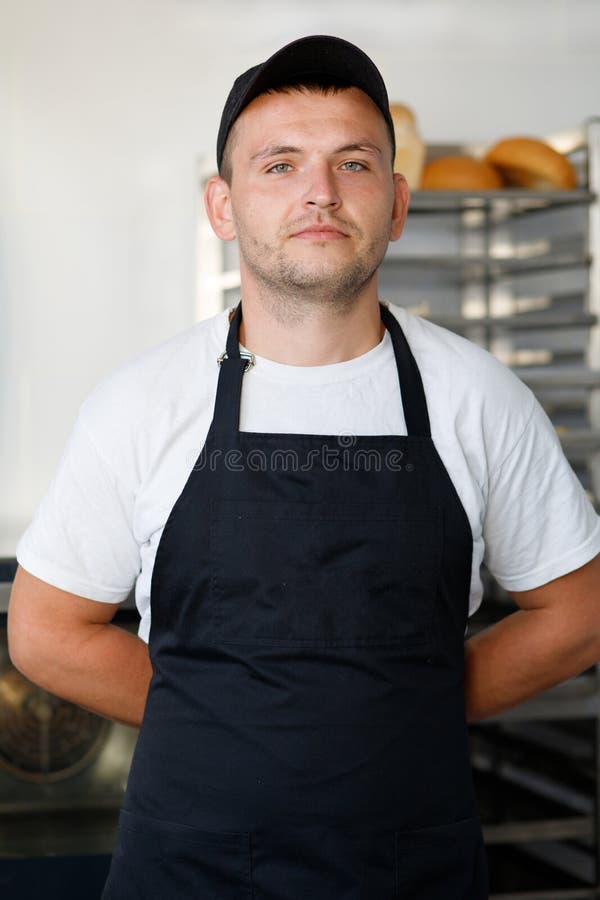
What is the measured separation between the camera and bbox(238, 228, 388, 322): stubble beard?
1257 millimetres

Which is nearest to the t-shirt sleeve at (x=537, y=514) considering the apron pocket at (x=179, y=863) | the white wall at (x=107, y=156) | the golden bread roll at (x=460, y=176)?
the apron pocket at (x=179, y=863)

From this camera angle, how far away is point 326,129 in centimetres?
129

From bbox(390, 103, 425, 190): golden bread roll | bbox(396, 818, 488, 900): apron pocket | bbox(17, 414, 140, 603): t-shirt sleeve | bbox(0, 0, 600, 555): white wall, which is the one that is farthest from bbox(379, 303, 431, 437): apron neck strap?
bbox(0, 0, 600, 555): white wall

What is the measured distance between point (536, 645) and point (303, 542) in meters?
0.38

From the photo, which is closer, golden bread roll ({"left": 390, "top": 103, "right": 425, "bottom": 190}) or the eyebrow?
the eyebrow

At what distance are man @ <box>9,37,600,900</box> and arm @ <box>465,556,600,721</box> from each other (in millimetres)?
12

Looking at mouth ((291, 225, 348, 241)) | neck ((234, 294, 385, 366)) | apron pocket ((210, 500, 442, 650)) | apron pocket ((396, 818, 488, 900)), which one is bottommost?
apron pocket ((396, 818, 488, 900))

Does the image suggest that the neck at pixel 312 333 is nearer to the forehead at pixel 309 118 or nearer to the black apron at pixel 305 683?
the black apron at pixel 305 683

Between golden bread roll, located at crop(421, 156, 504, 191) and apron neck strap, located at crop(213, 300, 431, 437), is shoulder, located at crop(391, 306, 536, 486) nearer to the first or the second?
apron neck strap, located at crop(213, 300, 431, 437)

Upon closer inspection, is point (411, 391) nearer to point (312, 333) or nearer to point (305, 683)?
point (312, 333)

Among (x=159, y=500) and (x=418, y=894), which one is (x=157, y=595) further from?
(x=418, y=894)

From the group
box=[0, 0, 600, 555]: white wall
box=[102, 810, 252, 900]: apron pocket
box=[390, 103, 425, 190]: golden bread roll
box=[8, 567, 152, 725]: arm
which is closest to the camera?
box=[102, 810, 252, 900]: apron pocket

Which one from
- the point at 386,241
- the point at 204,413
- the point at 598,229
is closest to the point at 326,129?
the point at 386,241

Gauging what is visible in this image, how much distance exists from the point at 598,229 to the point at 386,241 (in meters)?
1.71
